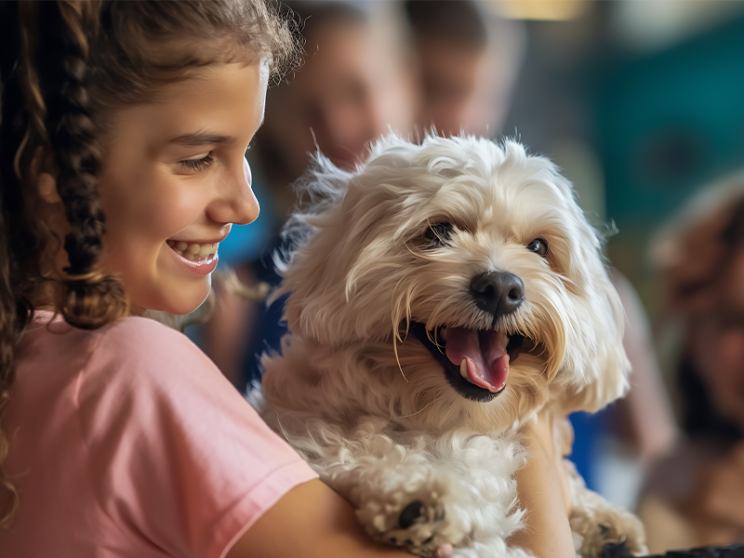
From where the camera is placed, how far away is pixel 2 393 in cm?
70

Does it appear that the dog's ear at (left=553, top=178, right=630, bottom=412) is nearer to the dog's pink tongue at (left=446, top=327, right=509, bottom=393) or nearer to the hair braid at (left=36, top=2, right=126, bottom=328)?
the dog's pink tongue at (left=446, top=327, right=509, bottom=393)

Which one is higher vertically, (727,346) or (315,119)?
(315,119)

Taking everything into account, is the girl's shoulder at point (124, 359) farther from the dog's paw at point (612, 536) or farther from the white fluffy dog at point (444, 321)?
the dog's paw at point (612, 536)

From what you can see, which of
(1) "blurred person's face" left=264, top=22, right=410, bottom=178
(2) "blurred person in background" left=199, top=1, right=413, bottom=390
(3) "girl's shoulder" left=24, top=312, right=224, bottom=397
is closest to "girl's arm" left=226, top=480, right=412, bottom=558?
(3) "girl's shoulder" left=24, top=312, right=224, bottom=397

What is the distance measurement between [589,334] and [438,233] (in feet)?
0.97

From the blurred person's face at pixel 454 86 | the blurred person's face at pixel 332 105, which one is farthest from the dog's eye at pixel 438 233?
the blurred person's face at pixel 454 86

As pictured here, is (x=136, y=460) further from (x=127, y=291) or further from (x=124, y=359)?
(x=127, y=291)

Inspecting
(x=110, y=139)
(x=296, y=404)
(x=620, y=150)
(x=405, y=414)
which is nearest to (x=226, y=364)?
(x=296, y=404)

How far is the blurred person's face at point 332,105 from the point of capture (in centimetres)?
165

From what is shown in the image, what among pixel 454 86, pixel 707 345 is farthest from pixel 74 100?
pixel 707 345

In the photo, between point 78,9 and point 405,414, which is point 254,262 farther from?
point 78,9

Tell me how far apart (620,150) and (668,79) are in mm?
384

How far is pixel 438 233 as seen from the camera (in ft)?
3.13

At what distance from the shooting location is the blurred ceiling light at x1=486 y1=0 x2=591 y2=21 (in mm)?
2158
